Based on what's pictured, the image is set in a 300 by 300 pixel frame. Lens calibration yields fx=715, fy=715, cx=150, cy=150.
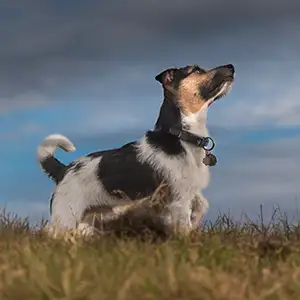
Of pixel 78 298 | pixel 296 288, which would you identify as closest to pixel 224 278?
pixel 296 288

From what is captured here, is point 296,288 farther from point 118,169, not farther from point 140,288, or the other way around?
point 118,169

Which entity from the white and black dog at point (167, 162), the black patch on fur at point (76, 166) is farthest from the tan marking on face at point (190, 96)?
the black patch on fur at point (76, 166)

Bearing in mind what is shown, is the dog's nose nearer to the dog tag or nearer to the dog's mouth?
the dog's mouth

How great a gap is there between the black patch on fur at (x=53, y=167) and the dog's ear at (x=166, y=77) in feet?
5.34

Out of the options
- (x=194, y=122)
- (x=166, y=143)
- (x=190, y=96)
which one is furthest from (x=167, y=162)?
(x=190, y=96)

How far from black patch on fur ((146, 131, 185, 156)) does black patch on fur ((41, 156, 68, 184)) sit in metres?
1.21

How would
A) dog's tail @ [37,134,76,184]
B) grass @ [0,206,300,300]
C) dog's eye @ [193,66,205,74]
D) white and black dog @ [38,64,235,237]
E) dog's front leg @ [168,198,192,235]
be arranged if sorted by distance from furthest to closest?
dog's tail @ [37,134,76,184], dog's eye @ [193,66,205,74], white and black dog @ [38,64,235,237], dog's front leg @ [168,198,192,235], grass @ [0,206,300,300]

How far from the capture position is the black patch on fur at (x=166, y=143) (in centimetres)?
836

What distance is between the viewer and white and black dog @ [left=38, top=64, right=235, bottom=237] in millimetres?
8289

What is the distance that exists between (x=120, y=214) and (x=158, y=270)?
338 cm

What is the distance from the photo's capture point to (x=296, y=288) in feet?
14.1

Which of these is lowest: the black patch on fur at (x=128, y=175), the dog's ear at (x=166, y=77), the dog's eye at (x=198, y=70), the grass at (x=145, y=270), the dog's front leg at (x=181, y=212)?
the grass at (x=145, y=270)

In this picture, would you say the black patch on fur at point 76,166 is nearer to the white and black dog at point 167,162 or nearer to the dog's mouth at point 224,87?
the white and black dog at point 167,162

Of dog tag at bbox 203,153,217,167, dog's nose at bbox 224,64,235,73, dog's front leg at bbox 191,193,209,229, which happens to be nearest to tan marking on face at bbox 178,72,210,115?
dog's nose at bbox 224,64,235,73
